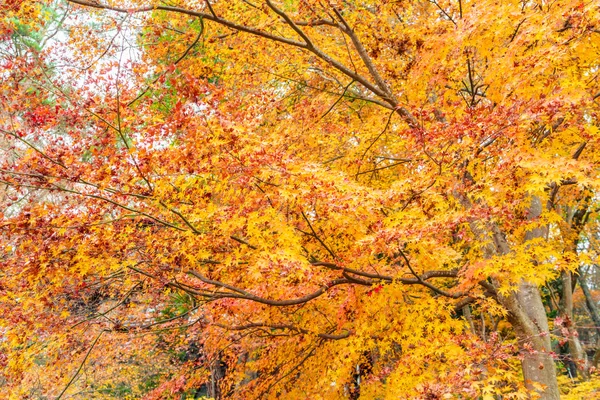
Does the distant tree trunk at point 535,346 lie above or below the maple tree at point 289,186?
below

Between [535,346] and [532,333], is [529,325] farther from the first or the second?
[535,346]

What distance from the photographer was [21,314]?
4.28 meters

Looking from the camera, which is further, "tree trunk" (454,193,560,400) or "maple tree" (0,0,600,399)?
"tree trunk" (454,193,560,400)

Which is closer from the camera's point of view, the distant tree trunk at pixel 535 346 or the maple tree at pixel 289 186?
the maple tree at pixel 289 186

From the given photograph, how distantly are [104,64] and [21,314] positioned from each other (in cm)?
275

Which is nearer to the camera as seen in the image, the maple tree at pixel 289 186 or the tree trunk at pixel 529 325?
the maple tree at pixel 289 186

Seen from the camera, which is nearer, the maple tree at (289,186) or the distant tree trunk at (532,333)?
the maple tree at (289,186)

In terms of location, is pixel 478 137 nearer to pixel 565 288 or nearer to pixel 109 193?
pixel 109 193

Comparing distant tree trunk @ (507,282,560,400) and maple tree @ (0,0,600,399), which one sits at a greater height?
maple tree @ (0,0,600,399)

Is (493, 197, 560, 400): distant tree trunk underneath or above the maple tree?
underneath

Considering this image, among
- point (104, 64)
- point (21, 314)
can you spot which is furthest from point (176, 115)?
point (21, 314)

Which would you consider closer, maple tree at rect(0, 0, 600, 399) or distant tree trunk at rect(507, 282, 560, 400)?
maple tree at rect(0, 0, 600, 399)

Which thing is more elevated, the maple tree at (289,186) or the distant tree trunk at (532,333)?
the maple tree at (289,186)

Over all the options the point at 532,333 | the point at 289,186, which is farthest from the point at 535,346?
the point at 289,186
